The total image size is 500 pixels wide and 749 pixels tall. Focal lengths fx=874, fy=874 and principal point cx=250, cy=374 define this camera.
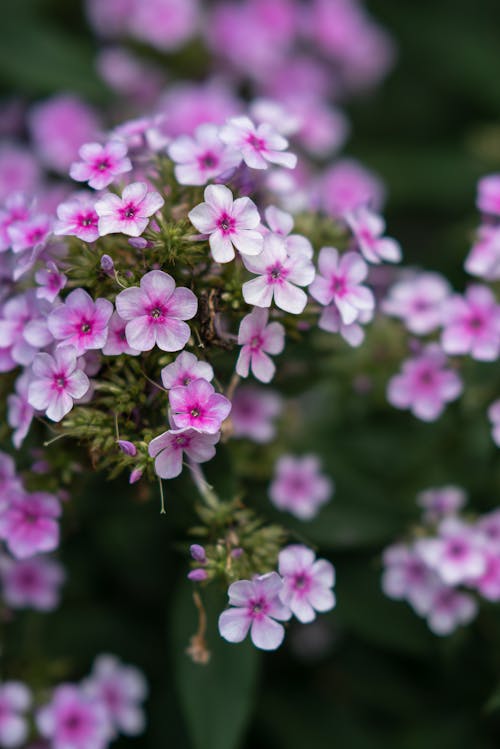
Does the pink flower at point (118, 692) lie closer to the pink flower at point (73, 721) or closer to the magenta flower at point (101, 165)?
the pink flower at point (73, 721)

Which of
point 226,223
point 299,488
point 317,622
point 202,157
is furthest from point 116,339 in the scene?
point 317,622

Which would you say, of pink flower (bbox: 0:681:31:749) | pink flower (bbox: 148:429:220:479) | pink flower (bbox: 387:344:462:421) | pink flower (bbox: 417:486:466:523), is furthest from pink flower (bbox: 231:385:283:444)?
pink flower (bbox: 0:681:31:749)

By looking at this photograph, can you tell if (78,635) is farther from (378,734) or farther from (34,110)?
(34,110)

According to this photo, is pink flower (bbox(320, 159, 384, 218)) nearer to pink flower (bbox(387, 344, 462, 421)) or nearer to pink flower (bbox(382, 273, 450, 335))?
pink flower (bbox(382, 273, 450, 335))

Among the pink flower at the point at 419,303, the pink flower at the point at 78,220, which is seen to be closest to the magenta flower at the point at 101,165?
the pink flower at the point at 78,220

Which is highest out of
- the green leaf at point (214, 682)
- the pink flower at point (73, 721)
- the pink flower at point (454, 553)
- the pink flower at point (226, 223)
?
the pink flower at point (226, 223)

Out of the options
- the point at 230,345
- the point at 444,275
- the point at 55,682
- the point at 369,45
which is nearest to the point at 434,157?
the point at 369,45
